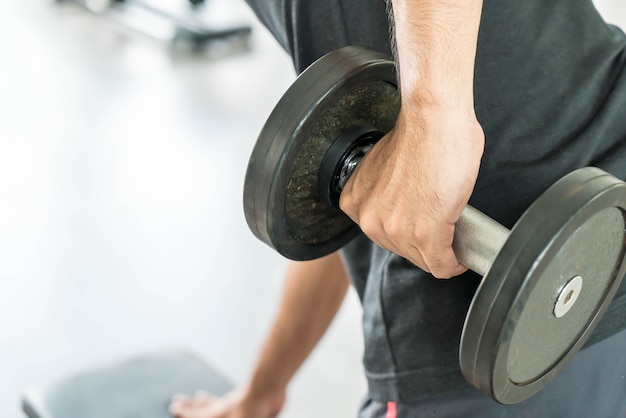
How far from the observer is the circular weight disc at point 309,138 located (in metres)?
0.75

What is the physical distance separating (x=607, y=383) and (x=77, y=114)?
220 cm

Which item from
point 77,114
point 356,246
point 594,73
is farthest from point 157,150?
point 594,73

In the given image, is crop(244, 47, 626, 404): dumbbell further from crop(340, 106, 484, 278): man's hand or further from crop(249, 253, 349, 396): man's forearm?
crop(249, 253, 349, 396): man's forearm

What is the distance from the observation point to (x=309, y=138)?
79 centimetres

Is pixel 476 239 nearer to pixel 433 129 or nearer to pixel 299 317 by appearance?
pixel 433 129

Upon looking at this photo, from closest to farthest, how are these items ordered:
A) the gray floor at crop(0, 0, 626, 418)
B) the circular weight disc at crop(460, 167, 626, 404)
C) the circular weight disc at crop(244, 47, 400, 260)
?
the circular weight disc at crop(460, 167, 626, 404), the circular weight disc at crop(244, 47, 400, 260), the gray floor at crop(0, 0, 626, 418)

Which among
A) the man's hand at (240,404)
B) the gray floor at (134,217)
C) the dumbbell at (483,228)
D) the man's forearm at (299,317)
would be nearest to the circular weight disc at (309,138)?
the dumbbell at (483,228)

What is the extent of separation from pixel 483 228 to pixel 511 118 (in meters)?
0.18

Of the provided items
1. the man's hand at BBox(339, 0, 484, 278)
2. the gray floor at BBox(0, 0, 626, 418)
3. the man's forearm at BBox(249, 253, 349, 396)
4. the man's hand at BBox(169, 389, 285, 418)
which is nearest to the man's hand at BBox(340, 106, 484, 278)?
the man's hand at BBox(339, 0, 484, 278)

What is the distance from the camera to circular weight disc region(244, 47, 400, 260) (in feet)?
2.46

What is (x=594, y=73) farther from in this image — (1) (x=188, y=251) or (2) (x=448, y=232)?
(1) (x=188, y=251)

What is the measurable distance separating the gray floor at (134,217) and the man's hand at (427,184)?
1.02 metres

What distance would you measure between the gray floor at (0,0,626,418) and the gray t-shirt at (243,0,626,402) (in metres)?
0.85

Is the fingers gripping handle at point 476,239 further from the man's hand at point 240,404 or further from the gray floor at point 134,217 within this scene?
the gray floor at point 134,217
